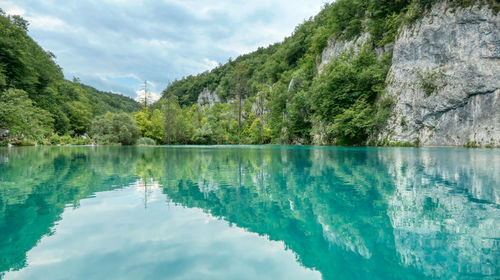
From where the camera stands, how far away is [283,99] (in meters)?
50.2

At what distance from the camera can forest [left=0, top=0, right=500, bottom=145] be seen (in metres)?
28.7

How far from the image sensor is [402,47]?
92.3 ft

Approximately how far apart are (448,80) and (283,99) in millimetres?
28681

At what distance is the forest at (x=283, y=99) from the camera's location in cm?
2873

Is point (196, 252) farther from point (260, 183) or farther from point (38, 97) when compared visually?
point (38, 97)

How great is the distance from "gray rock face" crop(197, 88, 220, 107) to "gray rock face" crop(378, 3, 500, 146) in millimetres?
86795

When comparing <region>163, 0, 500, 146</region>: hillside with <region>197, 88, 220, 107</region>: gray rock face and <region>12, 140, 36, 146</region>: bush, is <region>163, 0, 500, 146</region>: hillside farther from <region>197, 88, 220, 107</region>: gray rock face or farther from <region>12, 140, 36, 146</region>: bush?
<region>197, 88, 220, 107</region>: gray rock face

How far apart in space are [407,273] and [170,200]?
3.93 meters

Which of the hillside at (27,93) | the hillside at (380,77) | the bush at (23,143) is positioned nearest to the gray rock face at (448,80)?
the hillside at (380,77)

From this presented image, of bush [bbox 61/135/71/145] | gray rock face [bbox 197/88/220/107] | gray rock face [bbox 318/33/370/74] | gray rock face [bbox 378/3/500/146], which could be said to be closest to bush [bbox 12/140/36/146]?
bush [bbox 61/135/71/145]

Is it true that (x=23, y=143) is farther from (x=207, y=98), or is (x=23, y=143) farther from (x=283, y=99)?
(x=207, y=98)

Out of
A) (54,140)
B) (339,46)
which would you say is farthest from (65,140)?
(339,46)

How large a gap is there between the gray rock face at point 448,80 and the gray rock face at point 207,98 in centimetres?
8680

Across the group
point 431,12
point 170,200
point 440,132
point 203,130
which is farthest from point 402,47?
point 203,130
